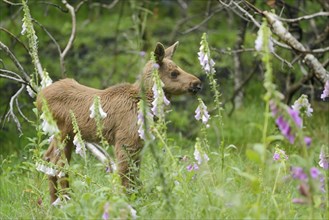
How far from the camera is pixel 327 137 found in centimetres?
853

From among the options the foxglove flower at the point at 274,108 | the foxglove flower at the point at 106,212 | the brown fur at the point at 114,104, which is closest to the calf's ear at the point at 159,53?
the brown fur at the point at 114,104

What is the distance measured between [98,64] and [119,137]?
24.0 ft

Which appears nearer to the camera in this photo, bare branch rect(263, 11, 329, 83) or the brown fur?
bare branch rect(263, 11, 329, 83)

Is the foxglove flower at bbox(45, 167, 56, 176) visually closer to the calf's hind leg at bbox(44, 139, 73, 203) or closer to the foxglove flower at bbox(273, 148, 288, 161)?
the calf's hind leg at bbox(44, 139, 73, 203)

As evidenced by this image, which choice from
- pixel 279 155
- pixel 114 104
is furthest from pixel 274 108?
pixel 114 104

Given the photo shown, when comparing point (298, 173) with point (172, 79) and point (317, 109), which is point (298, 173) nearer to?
point (172, 79)

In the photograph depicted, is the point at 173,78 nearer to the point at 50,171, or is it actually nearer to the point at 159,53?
the point at 159,53

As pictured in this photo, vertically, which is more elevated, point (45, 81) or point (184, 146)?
point (45, 81)

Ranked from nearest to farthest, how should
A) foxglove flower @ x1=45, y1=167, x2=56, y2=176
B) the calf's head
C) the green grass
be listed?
the green grass < foxglove flower @ x1=45, y1=167, x2=56, y2=176 < the calf's head

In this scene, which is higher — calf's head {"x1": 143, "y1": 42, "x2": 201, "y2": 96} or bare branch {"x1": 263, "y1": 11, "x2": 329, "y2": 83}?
bare branch {"x1": 263, "y1": 11, "x2": 329, "y2": 83}

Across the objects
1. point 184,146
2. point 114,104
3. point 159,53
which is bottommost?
point 184,146

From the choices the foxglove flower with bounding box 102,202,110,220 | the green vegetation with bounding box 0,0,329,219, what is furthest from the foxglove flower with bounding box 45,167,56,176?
the foxglove flower with bounding box 102,202,110,220

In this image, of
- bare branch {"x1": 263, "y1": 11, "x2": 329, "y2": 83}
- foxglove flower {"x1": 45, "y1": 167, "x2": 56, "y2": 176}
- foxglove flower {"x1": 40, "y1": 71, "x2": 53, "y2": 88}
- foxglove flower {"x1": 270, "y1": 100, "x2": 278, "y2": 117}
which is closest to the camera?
foxglove flower {"x1": 270, "y1": 100, "x2": 278, "y2": 117}

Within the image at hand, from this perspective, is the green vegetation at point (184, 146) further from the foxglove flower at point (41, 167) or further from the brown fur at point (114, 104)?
the brown fur at point (114, 104)
